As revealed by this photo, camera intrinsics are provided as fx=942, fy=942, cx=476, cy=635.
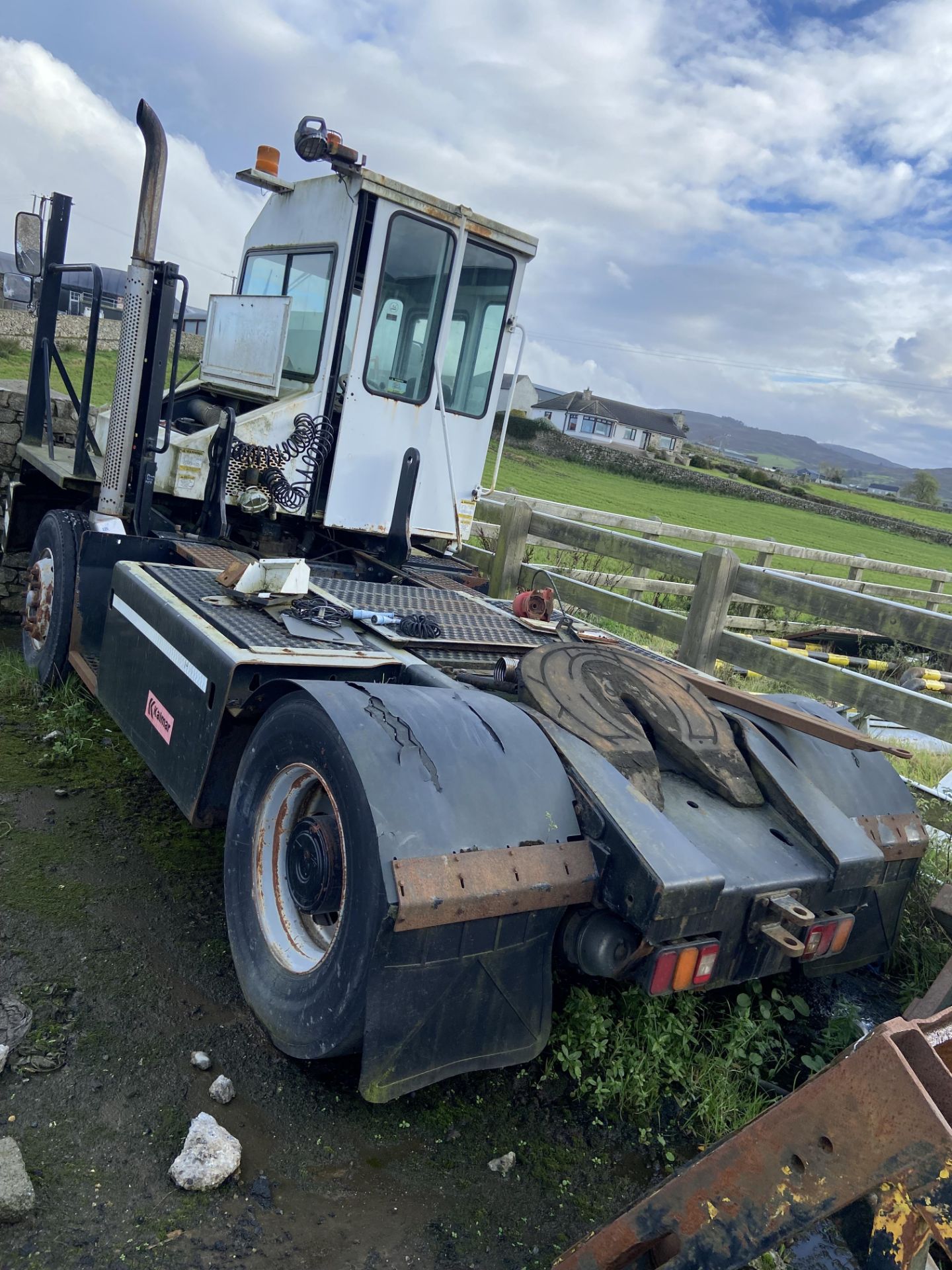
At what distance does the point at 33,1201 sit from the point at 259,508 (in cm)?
343

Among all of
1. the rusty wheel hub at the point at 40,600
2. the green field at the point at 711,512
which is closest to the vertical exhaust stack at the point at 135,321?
the rusty wheel hub at the point at 40,600

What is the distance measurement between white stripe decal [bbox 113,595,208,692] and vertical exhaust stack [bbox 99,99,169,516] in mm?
1076

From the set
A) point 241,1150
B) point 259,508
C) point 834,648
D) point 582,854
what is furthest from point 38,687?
point 834,648

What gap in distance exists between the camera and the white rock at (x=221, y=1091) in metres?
2.48

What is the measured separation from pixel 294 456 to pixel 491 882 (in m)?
3.22

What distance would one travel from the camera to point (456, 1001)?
233 cm

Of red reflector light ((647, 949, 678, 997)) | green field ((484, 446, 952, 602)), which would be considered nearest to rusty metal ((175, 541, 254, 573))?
red reflector light ((647, 949, 678, 997))

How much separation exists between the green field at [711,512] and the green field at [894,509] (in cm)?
850

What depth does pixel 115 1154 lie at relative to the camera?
2.26 m

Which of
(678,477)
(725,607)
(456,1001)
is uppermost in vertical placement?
(678,477)

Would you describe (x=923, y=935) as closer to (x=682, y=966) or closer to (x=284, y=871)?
(x=682, y=966)

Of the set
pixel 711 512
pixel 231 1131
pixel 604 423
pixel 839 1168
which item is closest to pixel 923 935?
pixel 839 1168

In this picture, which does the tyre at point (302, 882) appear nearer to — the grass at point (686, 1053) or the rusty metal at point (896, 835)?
the grass at point (686, 1053)

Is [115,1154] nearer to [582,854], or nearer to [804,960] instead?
[582,854]
